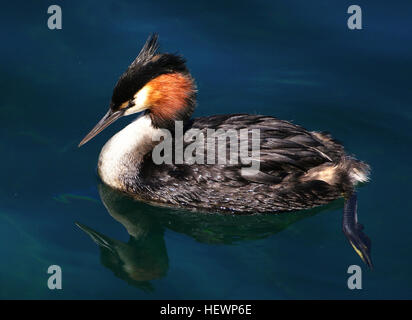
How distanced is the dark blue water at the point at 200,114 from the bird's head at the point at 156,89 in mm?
1123

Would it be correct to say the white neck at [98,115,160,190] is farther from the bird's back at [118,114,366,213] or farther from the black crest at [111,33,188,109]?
the black crest at [111,33,188,109]

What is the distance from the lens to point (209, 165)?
794 centimetres

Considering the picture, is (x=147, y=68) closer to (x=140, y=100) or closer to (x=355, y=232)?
(x=140, y=100)

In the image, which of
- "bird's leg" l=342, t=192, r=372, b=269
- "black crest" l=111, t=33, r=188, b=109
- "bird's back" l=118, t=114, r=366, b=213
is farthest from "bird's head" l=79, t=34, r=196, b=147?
"bird's leg" l=342, t=192, r=372, b=269

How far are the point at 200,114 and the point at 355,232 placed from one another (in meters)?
3.00

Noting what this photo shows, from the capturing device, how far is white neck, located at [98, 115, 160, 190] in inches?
327

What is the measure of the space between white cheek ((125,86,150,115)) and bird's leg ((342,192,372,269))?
2635 millimetres

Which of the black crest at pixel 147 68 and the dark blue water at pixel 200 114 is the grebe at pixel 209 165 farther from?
the dark blue water at pixel 200 114

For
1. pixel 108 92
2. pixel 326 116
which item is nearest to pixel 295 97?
pixel 326 116

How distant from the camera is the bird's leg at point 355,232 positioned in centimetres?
750

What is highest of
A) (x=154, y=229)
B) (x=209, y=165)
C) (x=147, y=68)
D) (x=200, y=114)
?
(x=200, y=114)

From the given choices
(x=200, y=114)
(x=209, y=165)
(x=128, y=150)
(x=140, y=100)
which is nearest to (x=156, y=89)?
(x=140, y=100)

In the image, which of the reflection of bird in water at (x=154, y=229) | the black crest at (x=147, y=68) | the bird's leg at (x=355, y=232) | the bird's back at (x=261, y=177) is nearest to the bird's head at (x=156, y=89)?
the black crest at (x=147, y=68)
